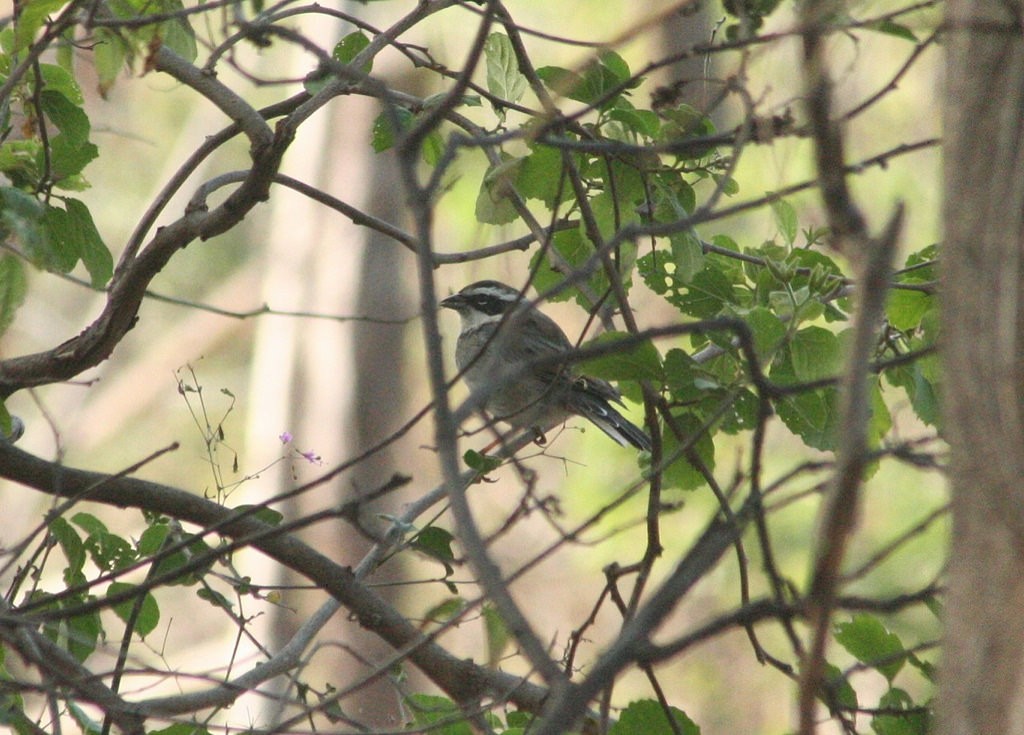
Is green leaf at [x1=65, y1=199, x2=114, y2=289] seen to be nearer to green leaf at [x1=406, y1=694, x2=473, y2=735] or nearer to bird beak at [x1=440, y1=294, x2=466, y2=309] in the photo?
green leaf at [x1=406, y1=694, x2=473, y2=735]

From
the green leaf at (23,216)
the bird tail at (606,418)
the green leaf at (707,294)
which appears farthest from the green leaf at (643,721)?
the bird tail at (606,418)

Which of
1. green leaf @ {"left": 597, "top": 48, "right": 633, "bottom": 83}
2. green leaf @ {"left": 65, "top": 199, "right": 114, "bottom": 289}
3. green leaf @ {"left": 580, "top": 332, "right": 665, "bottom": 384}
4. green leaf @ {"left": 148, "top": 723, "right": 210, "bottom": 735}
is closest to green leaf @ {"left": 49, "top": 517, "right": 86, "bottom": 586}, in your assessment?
green leaf @ {"left": 148, "top": 723, "right": 210, "bottom": 735}

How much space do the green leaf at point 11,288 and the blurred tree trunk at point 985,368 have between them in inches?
81.1

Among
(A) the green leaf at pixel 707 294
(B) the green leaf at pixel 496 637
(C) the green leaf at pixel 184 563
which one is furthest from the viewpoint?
(A) the green leaf at pixel 707 294

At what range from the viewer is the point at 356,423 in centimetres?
1087

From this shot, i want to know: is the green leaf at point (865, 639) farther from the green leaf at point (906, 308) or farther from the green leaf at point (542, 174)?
the green leaf at point (542, 174)

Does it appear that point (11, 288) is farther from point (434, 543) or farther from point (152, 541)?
point (434, 543)

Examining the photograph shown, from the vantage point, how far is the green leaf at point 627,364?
2.54m

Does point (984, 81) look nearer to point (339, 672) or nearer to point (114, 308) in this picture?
point (114, 308)

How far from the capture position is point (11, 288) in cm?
270

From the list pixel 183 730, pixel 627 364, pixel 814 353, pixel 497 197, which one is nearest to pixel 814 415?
pixel 814 353

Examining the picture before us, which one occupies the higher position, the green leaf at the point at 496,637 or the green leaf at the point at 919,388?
the green leaf at the point at 919,388

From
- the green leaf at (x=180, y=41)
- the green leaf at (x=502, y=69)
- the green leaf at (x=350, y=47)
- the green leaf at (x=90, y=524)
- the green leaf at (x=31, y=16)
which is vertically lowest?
the green leaf at (x=90, y=524)

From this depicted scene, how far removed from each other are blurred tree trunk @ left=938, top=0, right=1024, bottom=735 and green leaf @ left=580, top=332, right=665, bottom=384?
3.75ft
